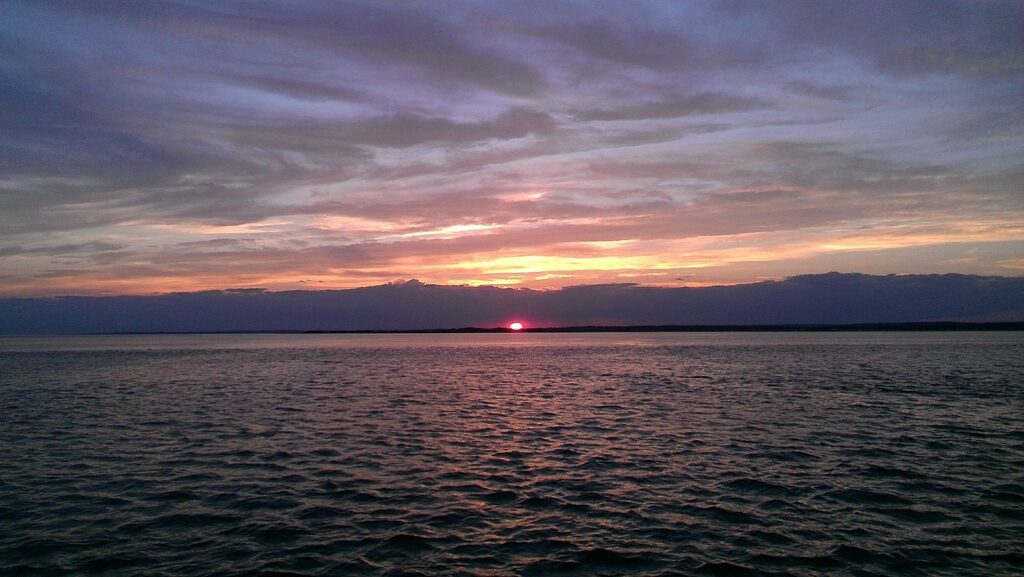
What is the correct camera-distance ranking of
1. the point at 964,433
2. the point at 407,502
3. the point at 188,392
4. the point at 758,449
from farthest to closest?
the point at 188,392, the point at 964,433, the point at 758,449, the point at 407,502

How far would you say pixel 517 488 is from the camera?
2158cm

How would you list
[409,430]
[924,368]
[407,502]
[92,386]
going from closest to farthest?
[407,502], [409,430], [92,386], [924,368]

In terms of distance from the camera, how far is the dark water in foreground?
1532 cm

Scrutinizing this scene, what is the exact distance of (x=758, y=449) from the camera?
27.8 meters

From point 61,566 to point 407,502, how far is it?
340 inches

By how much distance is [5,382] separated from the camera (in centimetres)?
6731

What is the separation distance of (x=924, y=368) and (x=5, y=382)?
100356 millimetres

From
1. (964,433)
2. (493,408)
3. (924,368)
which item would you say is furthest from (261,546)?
(924,368)

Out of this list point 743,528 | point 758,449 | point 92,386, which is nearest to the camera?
point 743,528

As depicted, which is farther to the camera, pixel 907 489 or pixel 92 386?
pixel 92 386

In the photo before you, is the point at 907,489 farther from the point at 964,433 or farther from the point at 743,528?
Answer: the point at 964,433

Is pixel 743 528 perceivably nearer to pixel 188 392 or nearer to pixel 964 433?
pixel 964 433

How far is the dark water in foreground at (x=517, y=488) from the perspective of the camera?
603 inches

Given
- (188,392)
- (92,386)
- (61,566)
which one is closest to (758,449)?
(61,566)
